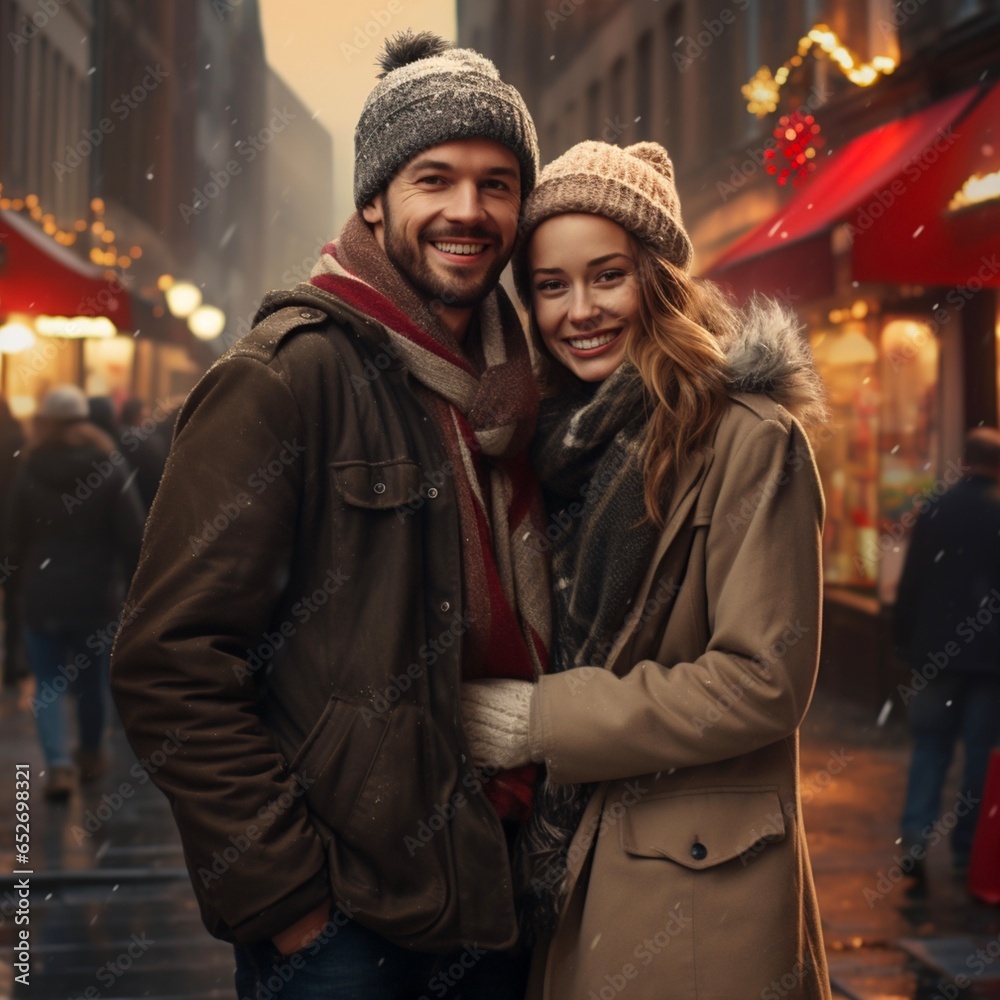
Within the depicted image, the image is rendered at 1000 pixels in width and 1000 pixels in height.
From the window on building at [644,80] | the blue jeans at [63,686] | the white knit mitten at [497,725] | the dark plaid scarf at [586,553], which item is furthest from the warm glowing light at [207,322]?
the white knit mitten at [497,725]

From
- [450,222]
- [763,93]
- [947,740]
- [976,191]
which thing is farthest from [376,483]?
[763,93]

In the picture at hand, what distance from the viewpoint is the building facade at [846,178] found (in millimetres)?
6434

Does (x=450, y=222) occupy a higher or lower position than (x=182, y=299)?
lower

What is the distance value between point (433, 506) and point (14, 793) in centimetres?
567

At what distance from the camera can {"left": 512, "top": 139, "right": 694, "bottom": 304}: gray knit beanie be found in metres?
2.69

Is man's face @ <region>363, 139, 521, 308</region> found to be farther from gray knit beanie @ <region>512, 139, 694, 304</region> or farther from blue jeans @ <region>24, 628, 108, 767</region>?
blue jeans @ <region>24, 628, 108, 767</region>

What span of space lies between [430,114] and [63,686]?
203 inches

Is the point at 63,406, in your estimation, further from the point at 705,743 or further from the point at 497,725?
the point at 705,743

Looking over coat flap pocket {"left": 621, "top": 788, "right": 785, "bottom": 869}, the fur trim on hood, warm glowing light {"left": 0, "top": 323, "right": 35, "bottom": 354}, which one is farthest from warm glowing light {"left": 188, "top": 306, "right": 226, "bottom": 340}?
coat flap pocket {"left": 621, "top": 788, "right": 785, "bottom": 869}

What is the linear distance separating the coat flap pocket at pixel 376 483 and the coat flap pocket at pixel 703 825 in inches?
31.3

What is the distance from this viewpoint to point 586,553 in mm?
2523

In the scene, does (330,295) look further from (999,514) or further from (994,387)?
(994,387)

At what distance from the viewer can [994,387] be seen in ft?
24.7

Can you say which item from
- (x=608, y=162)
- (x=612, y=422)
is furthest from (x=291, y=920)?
(x=608, y=162)
